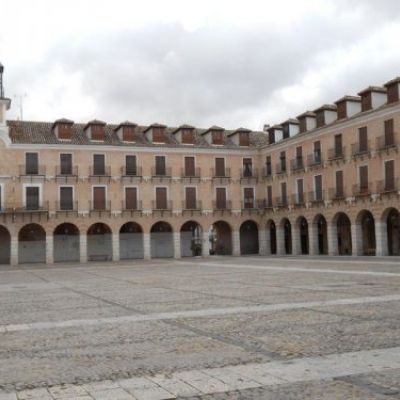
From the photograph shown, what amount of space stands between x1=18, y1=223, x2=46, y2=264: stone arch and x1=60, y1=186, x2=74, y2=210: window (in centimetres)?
274

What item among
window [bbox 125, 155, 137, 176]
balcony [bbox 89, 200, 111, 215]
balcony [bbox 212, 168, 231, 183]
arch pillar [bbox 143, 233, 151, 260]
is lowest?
arch pillar [bbox 143, 233, 151, 260]

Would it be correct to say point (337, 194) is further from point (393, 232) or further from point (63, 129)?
point (63, 129)

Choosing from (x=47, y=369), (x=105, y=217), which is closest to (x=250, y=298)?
(x=47, y=369)

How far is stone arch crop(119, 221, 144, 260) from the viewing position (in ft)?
170

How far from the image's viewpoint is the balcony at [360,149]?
40688 mm

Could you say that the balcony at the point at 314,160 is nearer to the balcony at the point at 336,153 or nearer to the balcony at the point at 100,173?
the balcony at the point at 336,153

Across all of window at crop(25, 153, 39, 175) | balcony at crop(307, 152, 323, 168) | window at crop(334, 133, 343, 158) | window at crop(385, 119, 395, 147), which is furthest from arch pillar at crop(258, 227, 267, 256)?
window at crop(25, 153, 39, 175)

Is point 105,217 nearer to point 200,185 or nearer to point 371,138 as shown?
point 200,185

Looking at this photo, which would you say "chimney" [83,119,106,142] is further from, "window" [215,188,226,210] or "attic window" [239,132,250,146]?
"attic window" [239,132,250,146]

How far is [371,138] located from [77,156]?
22939 mm

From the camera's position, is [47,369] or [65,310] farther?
[65,310]

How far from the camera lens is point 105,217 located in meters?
49.2

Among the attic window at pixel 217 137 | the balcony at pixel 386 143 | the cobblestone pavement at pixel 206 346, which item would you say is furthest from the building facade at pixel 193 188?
the cobblestone pavement at pixel 206 346

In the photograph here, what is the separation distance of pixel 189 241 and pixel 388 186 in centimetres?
2103
